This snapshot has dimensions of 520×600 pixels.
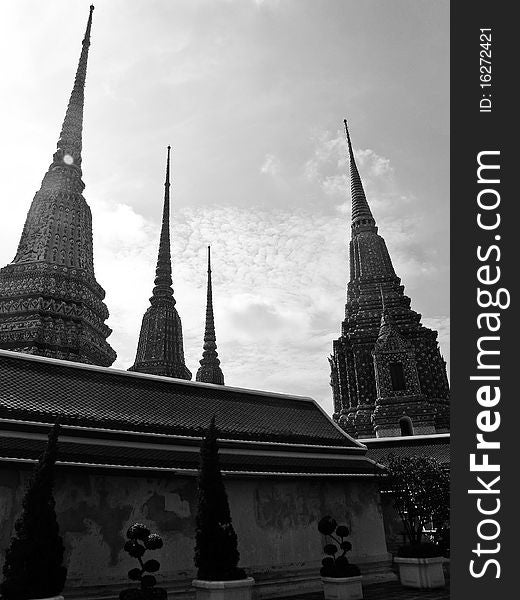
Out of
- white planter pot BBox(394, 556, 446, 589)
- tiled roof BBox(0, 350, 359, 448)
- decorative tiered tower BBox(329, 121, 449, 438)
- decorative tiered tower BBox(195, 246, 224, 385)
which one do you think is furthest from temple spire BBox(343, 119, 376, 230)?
white planter pot BBox(394, 556, 446, 589)

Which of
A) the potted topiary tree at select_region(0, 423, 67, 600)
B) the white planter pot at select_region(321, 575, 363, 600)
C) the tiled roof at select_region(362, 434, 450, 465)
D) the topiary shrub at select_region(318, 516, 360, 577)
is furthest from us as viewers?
the tiled roof at select_region(362, 434, 450, 465)

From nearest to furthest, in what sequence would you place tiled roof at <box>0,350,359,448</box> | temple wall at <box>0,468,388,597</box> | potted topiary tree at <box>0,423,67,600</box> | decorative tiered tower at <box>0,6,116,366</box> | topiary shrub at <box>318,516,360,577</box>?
potted topiary tree at <box>0,423,67,600</box> < temple wall at <box>0,468,388,597</box> < topiary shrub at <box>318,516,360,577</box> < tiled roof at <box>0,350,359,448</box> < decorative tiered tower at <box>0,6,116,366</box>

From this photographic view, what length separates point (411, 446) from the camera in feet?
82.9

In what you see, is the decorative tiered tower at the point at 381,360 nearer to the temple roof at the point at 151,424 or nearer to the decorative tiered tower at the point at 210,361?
the decorative tiered tower at the point at 210,361

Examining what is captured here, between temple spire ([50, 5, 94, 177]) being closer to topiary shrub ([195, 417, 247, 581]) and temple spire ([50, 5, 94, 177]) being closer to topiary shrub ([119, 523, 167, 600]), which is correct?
topiary shrub ([195, 417, 247, 581])

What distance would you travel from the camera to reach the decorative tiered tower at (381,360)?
38.6 m

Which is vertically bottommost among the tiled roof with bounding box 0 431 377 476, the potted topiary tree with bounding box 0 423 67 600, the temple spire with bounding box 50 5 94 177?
the potted topiary tree with bounding box 0 423 67 600

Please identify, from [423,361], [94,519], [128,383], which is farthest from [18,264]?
[423,361]

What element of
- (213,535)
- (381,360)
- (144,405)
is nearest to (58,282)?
(144,405)

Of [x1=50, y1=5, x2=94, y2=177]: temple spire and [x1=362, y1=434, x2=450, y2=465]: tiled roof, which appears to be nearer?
[x1=362, y1=434, x2=450, y2=465]: tiled roof

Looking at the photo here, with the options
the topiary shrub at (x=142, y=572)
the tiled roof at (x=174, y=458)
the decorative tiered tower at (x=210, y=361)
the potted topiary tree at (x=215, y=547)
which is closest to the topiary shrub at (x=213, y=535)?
the potted topiary tree at (x=215, y=547)

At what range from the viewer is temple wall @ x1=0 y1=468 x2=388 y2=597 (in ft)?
35.3

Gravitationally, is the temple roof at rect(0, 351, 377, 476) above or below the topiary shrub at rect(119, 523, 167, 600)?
above

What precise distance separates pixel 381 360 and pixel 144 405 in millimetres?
29980
